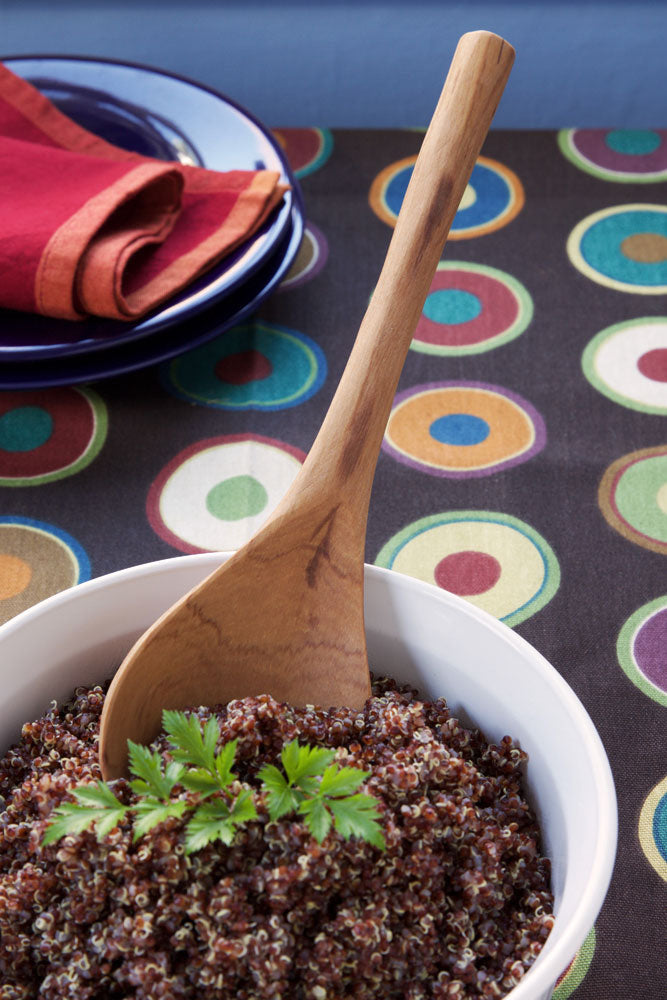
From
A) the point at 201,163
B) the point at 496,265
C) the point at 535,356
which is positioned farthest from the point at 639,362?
the point at 201,163

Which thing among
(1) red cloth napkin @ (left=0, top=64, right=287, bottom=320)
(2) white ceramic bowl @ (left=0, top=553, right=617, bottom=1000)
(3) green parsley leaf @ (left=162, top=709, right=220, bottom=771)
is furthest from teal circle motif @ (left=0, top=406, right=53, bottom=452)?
(3) green parsley leaf @ (left=162, top=709, right=220, bottom=771)

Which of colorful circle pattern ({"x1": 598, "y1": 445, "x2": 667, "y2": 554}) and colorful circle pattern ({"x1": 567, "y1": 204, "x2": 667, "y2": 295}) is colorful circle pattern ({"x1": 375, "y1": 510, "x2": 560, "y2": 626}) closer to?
colorful circle pattern ({"x1": 598, "y1": 445, "x2": 667, "y2": 554})

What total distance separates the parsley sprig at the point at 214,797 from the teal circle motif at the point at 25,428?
55 centimetres

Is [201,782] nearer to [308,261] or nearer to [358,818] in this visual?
[358,818]

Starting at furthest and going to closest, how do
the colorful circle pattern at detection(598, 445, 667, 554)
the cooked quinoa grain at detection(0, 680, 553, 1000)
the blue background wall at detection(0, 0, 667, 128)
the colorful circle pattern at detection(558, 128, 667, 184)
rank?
the blue background wall at detection(0, 0, 667, 128)
the colorful circle pattern at detection(558, 128, 667, 184)
the colorful circle pattern at detection(598, 445, 667, 554)
the cooked quinoa grain at detection(0, 680, 553, 1000)

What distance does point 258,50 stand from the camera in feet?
4.89

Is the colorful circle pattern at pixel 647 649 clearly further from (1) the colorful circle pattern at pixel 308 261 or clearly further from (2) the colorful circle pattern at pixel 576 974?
(1) the colorful circle pattern at pixel 308 261

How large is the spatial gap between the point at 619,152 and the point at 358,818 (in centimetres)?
109

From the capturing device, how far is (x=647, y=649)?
84 cm

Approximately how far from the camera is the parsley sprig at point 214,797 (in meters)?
0.49

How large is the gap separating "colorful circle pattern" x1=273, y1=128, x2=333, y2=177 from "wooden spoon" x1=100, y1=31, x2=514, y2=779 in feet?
2.26

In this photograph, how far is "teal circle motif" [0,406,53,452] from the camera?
101 centimetres

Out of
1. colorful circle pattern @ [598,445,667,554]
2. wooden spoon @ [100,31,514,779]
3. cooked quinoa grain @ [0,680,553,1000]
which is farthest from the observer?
colorful circle pattern @ [598,445,667,554]

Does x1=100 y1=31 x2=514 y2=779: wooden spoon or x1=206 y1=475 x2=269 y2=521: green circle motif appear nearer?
x1=100 y1=31 x2=514 y2=779: wooden spoon
